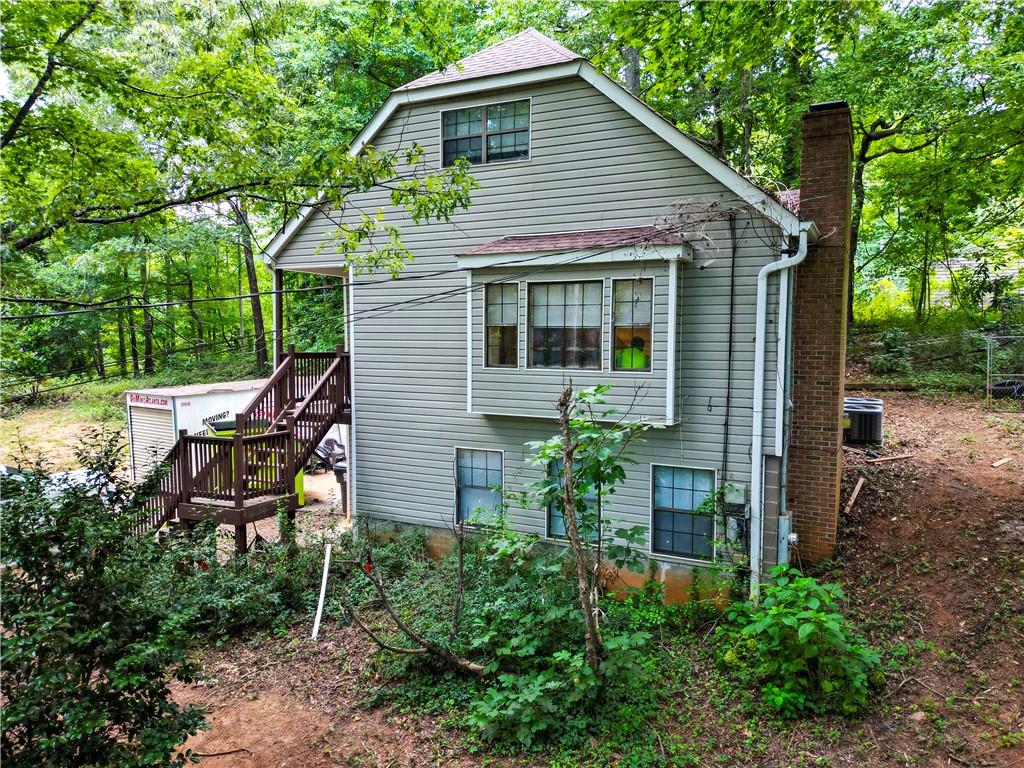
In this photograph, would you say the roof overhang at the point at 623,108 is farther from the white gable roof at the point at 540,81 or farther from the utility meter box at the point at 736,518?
the utility meter box at the point at 736,518

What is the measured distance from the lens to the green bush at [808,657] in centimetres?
593

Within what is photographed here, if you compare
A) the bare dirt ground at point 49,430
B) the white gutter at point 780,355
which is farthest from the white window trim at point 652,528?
the bare dirt ground at point 49,430

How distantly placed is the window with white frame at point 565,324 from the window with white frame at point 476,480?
2.03 meters

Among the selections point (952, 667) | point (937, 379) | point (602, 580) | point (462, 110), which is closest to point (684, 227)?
point (462, 110)

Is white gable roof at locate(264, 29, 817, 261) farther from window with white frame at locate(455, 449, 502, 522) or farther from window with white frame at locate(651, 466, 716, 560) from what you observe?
window with white frame at locate(455, 449, 502, 522)

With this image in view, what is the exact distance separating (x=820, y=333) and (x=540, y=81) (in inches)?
229

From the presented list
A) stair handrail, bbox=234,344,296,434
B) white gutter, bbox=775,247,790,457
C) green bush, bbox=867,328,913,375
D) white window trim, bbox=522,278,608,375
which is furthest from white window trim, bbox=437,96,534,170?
green bush, bbox=867,328,913,375

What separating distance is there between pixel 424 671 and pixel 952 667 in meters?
5.76

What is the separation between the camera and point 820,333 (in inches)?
336

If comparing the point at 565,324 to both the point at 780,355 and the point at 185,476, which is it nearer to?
the point at 780,355

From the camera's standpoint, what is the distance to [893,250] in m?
21.6

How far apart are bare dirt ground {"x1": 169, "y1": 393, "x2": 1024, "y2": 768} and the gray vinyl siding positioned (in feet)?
8.61

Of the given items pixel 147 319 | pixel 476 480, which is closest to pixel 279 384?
pixel 476 480

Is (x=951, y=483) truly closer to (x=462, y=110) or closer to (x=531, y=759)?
(x=531, y=759)
